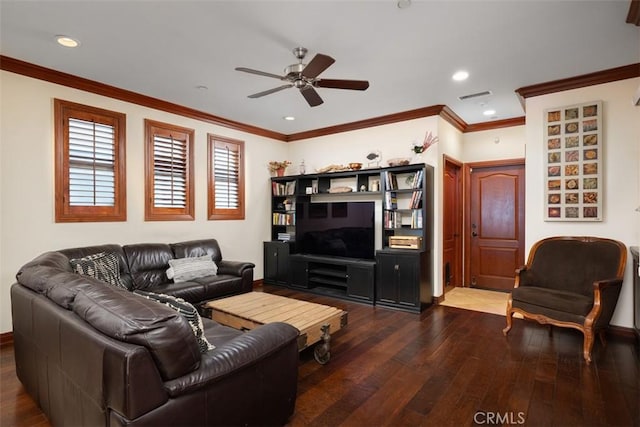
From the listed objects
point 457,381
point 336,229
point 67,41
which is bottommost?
point 457,381

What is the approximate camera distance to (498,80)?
3676 millimetres

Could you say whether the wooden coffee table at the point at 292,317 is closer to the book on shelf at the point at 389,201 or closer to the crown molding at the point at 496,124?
the book on shelf at the point at 389,201

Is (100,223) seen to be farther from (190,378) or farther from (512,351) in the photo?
(512,351)

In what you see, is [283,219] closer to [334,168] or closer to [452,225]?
[334,168]

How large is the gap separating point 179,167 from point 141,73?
145 cm

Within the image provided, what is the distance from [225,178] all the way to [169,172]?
3.09 feet

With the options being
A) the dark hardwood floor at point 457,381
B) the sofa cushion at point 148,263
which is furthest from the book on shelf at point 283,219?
the dark hardwood floor at point 457,381

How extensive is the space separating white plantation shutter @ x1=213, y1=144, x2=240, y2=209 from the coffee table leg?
314 centimetres

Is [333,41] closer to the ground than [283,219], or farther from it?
farther from it

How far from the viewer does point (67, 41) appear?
2879 millimetres

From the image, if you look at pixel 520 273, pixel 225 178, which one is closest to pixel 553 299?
pixel 520 273

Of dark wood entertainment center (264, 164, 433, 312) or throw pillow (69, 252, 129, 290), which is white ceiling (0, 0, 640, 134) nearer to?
dark wood entertainment center (264, 164, 433, 312)

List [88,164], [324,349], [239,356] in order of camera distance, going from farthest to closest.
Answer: [88,164], [324,349], [239,356]

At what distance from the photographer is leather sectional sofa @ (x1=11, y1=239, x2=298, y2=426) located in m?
1.30
